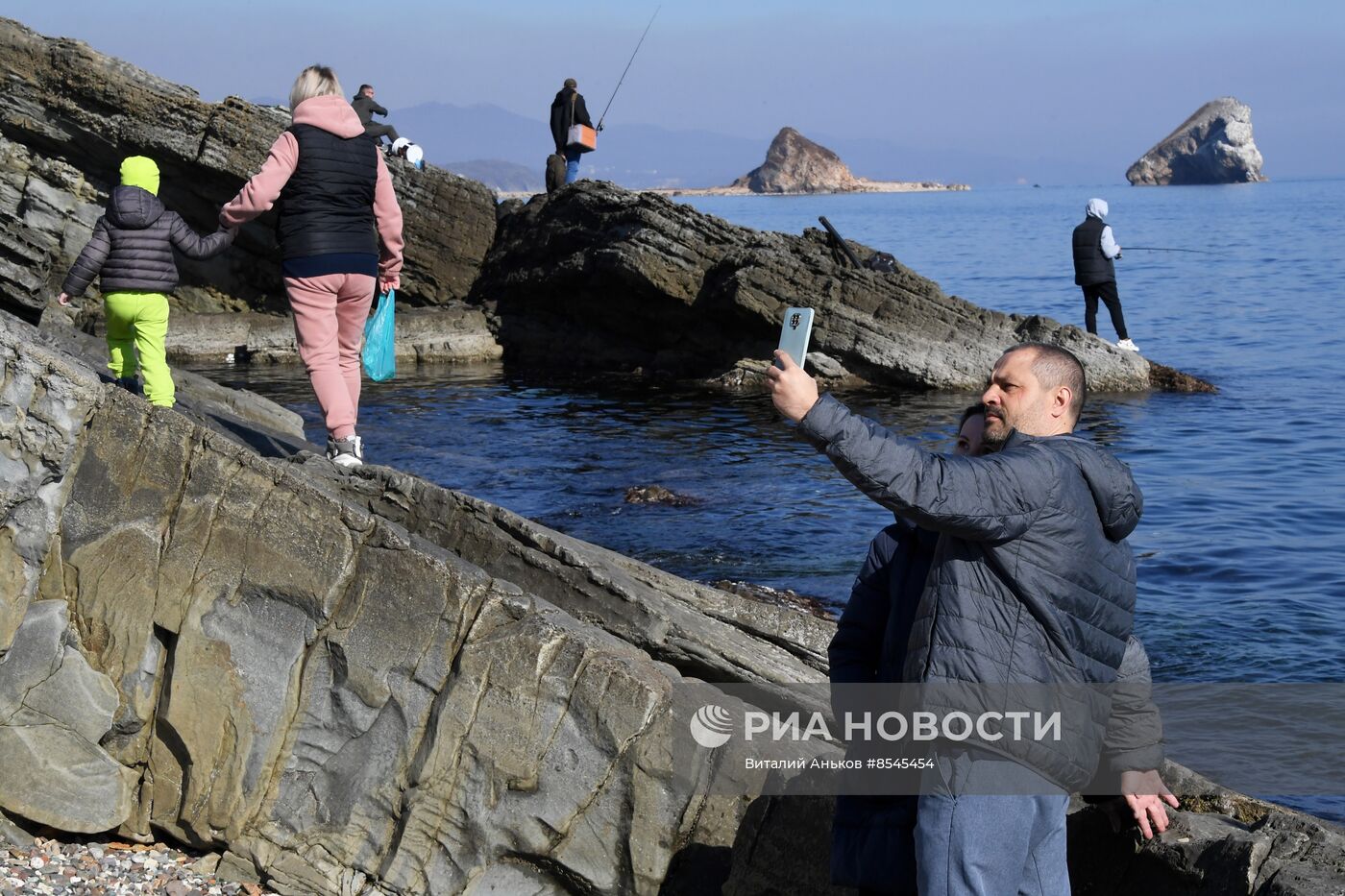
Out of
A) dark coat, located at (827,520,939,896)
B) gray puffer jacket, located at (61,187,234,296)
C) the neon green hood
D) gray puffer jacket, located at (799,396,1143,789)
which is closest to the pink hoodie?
gray puffer jacket, located at (61,187,234,296)

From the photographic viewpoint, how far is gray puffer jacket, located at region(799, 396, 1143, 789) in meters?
3.42

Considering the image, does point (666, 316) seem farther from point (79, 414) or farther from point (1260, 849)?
point (1260, 849)

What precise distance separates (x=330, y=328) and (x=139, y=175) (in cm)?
193

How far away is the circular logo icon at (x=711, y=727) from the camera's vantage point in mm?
5445

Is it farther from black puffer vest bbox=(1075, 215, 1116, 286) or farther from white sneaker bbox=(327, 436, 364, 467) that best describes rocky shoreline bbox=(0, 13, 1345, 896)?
black puffer vest bbox=(1075, 215, 1116, 286)

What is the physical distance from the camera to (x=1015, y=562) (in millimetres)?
3545

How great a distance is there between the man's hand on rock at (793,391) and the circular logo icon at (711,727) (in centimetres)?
227

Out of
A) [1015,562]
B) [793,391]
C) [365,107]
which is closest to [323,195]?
[793,391]

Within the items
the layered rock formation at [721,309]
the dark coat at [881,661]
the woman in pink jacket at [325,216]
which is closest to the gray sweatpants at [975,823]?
the dark coat at [881,661]

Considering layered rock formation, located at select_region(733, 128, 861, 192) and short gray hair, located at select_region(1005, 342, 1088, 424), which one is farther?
layered rock formation, located at select_region(733, 128, 861, 192)

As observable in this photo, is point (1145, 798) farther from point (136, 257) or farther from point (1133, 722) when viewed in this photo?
point (136, 257)

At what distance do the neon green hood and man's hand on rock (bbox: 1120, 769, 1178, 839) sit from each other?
6694 mm

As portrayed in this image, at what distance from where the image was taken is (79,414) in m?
6.10

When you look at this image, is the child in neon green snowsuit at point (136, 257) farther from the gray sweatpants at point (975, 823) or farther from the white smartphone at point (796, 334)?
the gray sweatpants at point (975, 823)
